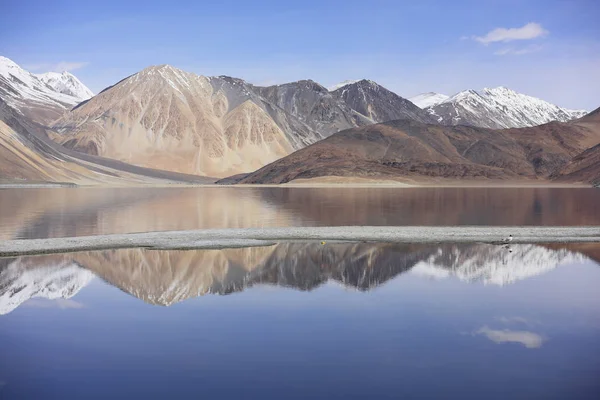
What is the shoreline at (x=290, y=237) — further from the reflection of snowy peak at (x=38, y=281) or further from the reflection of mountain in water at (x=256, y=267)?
the reflection of snowy peak at (x=38, y=281)

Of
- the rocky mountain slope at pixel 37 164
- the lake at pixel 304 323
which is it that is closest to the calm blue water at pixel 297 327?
the lake at pixel 304 323

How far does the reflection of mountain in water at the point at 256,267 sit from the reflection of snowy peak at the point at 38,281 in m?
0.03

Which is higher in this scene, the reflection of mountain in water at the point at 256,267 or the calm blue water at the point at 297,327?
the reflection of mountain in water at the point at 256,267

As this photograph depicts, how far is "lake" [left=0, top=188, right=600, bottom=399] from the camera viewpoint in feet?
44.0

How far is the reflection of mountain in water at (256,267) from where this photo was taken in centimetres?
2274

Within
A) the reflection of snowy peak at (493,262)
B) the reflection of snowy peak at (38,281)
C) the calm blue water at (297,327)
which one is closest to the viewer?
the calm blue water at (297,327)

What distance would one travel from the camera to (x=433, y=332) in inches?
674

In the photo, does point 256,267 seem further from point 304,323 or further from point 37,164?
point 37,164

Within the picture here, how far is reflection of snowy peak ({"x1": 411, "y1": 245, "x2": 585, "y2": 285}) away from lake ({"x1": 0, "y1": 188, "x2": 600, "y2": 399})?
0.12 m

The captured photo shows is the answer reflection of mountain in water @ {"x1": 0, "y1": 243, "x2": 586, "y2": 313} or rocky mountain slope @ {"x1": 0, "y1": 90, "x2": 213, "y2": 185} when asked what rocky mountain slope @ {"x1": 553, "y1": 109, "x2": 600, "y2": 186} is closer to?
rocky mountain slope @ {"x1": 0, "y1": 90, "x2": 213, "y2": 185}

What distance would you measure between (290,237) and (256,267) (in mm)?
9823

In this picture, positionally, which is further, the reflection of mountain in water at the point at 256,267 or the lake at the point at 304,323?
the reflection of mountain in water at the point at 256,267

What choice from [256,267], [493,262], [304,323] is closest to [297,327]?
[304,323]

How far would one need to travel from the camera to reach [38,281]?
23188 mm
